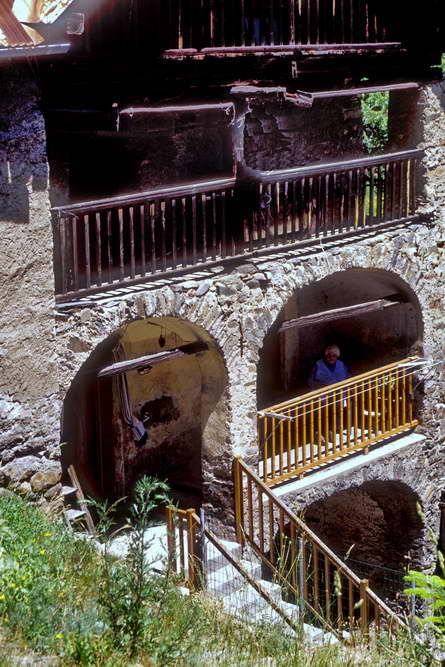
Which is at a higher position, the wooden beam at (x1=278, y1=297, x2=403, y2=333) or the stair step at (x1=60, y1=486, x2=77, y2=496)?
the wooden beam at (x1=278, y1=297, x2=403, y2=333)

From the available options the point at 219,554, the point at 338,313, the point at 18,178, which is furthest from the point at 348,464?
the point at 18,178

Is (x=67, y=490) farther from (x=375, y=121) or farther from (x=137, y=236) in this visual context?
(x=375, y=121)

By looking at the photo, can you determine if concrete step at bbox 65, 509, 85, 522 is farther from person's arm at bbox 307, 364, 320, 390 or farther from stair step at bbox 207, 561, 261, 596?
person's arm at bbox 307, 364, 320, 390

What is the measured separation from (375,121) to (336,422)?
12.2 metres

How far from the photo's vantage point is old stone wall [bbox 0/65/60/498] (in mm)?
→ 10188

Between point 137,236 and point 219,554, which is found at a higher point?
point 137,236

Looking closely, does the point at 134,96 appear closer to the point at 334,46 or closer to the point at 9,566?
the point at 334,46

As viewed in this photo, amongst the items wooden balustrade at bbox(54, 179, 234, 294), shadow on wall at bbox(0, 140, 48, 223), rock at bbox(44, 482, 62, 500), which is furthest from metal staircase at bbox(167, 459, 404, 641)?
shadow on wall at bbox(0, 140, 48, 223)

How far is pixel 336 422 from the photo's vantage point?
1441cm

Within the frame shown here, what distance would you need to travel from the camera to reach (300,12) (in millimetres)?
13234

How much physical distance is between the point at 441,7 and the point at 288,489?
23.1 ft

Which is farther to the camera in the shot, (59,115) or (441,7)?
(441,7)

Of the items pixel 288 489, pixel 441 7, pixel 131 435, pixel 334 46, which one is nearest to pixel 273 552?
pixel 288 489

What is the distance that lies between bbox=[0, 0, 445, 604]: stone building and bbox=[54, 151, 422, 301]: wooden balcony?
0.04 m
